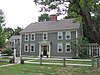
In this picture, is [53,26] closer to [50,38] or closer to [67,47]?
[50,38]

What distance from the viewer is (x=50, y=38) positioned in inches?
1886

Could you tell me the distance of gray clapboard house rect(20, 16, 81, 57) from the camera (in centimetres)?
4500

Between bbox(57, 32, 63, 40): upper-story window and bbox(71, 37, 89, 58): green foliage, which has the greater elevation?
bbox(57, 32, 63, 40): upper-story window

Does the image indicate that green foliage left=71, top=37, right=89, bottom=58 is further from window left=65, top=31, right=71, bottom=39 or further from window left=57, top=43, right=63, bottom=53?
window left=57, top=43, right=63, bottom=53

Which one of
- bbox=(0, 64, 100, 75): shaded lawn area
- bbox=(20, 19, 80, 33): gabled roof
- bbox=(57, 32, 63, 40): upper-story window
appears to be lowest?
bbox=(0, 64, 100, 75): shaded lawn area

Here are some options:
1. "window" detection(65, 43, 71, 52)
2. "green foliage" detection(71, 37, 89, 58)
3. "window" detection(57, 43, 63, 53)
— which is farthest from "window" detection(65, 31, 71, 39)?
"green foliage" detection(71, 37, 89, 58)

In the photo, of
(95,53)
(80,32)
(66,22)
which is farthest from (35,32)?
(95,53)

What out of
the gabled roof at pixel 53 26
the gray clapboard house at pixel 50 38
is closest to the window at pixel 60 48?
the gray clapboard house at pixel 50 38

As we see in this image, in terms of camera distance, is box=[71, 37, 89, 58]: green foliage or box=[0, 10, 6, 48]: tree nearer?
box=[0, 10, 6, 48]: tree

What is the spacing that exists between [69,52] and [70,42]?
2626mm

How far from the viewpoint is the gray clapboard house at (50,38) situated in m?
45.0

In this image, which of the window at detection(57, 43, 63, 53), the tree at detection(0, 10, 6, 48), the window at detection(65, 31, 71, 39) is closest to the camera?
the tree at detection(0, 10, 6, 48)

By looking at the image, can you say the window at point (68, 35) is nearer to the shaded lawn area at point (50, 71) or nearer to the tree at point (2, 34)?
the tree at point (2, 34)

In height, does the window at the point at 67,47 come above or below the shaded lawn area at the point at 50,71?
above
